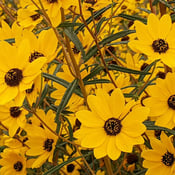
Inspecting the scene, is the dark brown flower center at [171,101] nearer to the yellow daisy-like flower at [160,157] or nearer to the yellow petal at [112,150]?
the yellow daisy-like flower at [160,157]

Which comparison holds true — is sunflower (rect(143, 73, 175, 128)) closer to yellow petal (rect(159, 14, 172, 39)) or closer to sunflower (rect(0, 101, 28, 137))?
yellow petal (rect(159, 14, 172, 39))

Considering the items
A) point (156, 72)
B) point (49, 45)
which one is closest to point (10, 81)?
point (49, 45)

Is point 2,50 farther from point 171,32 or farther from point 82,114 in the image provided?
point 171,32

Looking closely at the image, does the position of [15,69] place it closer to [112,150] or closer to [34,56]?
[34,56]

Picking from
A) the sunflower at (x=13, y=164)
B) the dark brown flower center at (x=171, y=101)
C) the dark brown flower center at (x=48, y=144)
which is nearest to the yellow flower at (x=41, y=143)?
the dark brown flower center at (x=48, y=144)

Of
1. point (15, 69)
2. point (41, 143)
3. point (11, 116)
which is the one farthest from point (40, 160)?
point (15, 69)

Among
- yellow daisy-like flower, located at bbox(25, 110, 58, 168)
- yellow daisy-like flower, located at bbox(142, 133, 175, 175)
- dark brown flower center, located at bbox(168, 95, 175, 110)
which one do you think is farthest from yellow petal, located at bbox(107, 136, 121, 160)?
yellow daisy-like flower, located at bbox(25, 110, 58, 168)
